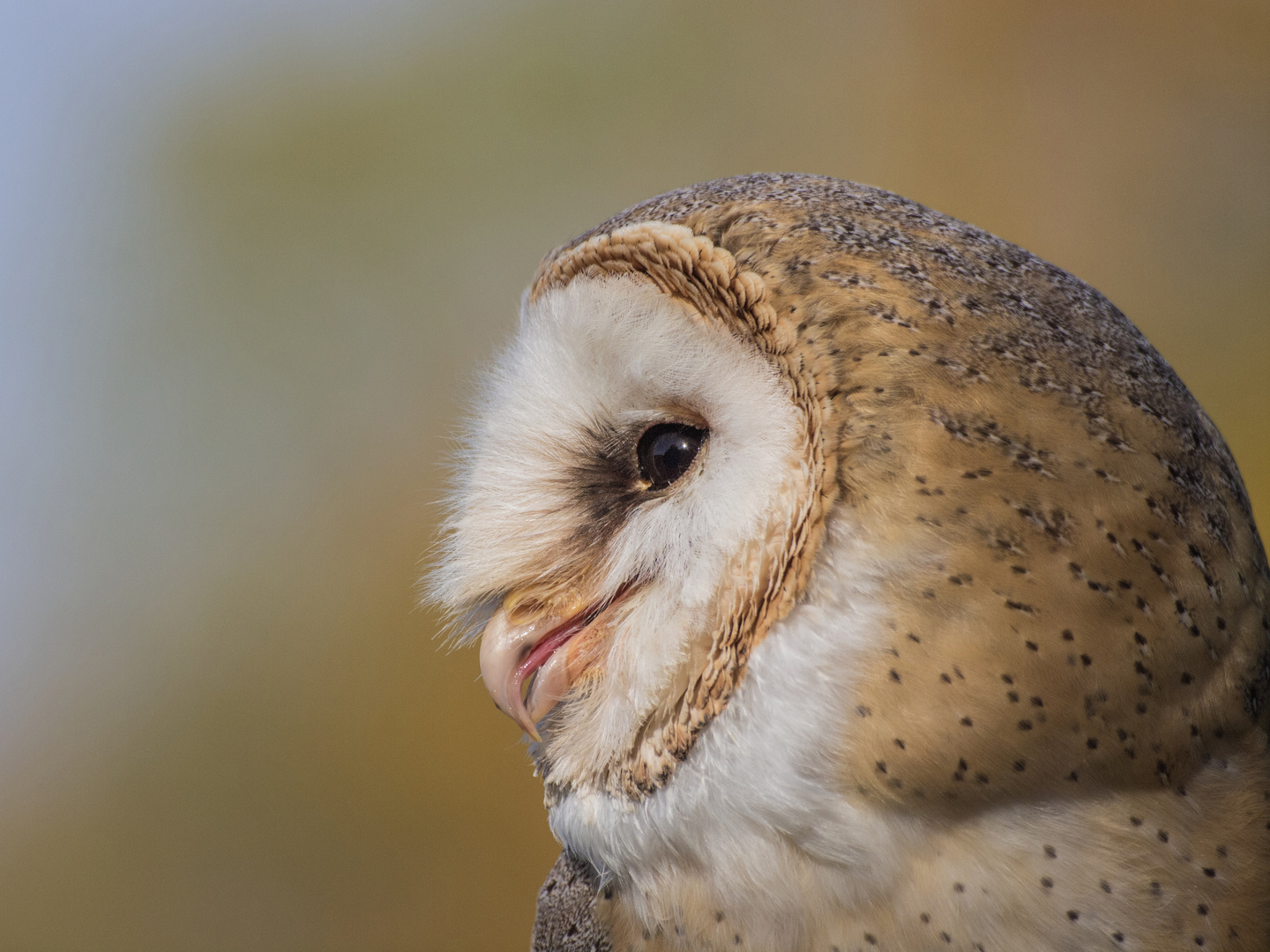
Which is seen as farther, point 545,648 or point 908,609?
point 545,648

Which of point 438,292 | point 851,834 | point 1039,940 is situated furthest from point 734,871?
point 438,292

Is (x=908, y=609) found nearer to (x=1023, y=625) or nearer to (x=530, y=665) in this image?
(x=1023, y=625)

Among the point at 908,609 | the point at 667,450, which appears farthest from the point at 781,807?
the point at 667,450

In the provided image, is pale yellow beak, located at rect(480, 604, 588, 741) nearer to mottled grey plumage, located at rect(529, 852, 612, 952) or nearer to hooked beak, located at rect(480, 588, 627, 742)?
hooked beak, located at rect(480, 588, 627, 742)

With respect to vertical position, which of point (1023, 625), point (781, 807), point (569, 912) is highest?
point (1023, 625)

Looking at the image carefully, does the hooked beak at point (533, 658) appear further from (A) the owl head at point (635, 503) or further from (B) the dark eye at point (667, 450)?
(B) the dark eye at point (667, 450)

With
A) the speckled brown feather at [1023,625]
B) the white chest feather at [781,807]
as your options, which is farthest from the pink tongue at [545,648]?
the speckled brown feather at [1023,625]

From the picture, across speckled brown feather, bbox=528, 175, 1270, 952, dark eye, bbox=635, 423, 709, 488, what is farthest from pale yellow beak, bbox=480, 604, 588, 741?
speckled brown feather, bbox=528, 175, 1270, 952

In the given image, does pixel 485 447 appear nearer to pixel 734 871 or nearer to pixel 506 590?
pixel 506 590
